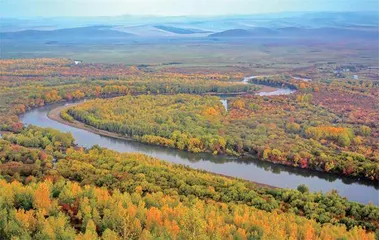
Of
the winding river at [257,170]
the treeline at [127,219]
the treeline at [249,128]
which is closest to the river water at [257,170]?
the winding river at [257,170]

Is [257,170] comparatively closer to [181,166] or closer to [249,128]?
[181,166]

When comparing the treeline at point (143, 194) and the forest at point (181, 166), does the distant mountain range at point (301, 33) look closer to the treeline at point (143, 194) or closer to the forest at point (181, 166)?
the forest at point (181, 166)

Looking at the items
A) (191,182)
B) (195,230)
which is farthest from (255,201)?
(195,230)

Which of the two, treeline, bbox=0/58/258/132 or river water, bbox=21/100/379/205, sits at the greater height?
treeline, bbox=0/58/258/132

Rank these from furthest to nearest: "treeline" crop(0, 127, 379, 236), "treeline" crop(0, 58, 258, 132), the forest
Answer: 1. "treeline" crop(0, 58, 258, 132)
2. "treeline" crop(0, 127, 379, 236)
3. the forest

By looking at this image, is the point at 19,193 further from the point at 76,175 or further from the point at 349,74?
the point at 349,74

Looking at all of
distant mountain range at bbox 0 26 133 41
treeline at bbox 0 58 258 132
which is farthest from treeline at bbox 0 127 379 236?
distant mountain range at bbox 0 26 133 41

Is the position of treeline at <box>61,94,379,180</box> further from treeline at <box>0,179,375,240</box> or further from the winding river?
treeline at <box>0,179,375,240</box>

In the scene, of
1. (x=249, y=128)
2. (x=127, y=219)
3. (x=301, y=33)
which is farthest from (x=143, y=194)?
(x=301, y=33)
